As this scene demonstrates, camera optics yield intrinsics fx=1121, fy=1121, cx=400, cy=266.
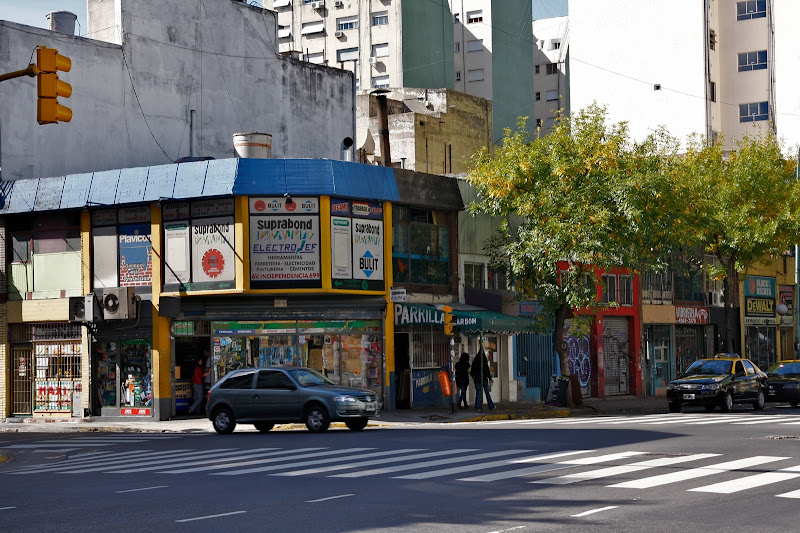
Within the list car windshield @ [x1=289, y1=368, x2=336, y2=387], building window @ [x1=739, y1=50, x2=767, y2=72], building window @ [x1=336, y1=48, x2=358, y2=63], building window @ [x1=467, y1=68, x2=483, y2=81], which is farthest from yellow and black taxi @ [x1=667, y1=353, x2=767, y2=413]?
building window @ [x1=467, y1=68, x2=483, y2=81]

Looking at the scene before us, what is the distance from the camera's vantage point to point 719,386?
1271 inches

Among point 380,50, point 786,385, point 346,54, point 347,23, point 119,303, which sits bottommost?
point 786,385

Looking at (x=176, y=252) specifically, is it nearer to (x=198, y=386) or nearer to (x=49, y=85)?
(x=198, y=386)

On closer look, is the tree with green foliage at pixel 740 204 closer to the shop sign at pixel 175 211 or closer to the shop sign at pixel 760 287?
the shop sign at pixel 760 287

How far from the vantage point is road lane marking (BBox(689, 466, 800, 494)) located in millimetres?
13511

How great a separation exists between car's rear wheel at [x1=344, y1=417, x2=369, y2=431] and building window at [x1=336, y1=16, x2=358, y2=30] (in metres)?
53.1

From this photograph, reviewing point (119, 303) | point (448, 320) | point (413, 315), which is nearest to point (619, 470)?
point (448, 320)

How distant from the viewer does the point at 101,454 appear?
22.0m

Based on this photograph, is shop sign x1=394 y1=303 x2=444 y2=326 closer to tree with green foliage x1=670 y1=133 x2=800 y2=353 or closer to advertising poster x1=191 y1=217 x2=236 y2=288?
advertising poster x1=191 y1=217 x2=236 y2=288

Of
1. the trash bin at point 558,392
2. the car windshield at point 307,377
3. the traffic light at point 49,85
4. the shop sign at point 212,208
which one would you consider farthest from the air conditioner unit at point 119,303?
the traffic light at point 49,85

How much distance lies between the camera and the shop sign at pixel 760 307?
53.2 m

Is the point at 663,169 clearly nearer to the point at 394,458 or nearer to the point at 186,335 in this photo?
the point at 186,335

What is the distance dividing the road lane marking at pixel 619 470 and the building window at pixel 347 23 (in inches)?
2409

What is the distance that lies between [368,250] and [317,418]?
9032mm
